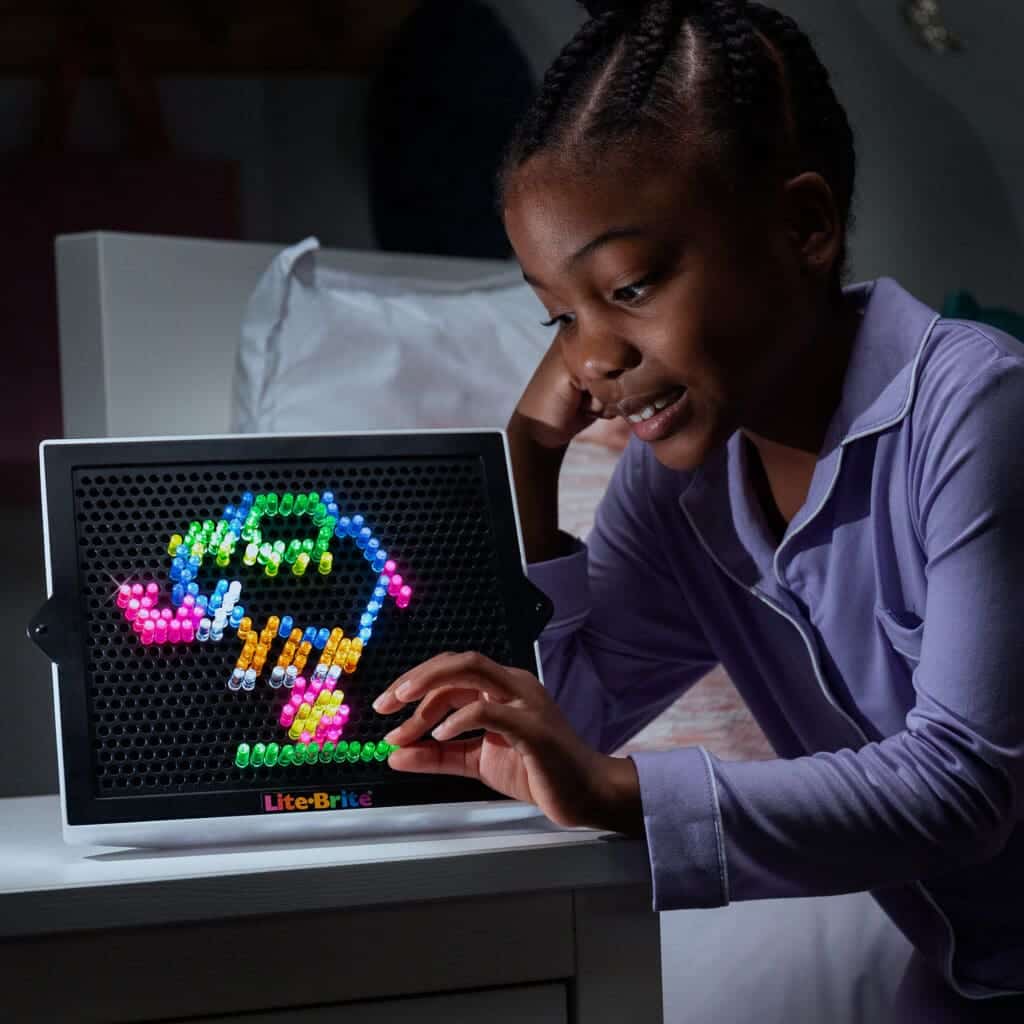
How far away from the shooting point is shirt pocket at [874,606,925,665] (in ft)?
2.84

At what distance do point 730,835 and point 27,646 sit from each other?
1.34m

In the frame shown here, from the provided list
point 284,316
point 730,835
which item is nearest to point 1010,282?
point 284,316

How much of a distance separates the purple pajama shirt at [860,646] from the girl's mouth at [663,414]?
0.10 m

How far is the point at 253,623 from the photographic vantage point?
2.49 feet

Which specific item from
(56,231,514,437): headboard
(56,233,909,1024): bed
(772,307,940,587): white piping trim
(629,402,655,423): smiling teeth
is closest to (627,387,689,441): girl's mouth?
(629,402,655,423): smiling teeth

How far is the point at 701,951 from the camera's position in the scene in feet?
3.39

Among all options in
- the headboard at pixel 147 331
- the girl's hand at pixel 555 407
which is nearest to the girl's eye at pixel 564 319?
the girl's hand at pixel 555 407

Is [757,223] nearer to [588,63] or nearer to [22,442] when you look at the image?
[588,63]

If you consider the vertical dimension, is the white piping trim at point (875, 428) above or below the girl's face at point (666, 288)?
below

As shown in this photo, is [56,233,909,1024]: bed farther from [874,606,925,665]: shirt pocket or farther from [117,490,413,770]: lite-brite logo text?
[117,490,413,770]: lite-brite logo text

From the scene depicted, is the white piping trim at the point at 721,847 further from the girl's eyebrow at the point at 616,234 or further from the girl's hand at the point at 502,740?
the girl's eyebrow at the point at 616,234

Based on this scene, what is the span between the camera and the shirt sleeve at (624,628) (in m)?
1.06

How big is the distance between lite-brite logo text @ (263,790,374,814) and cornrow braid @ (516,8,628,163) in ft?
1.21

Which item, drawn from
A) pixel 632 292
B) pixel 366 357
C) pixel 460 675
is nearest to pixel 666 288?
pixel 632 292
